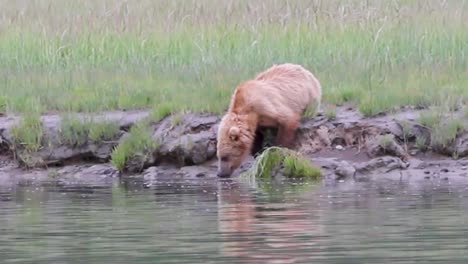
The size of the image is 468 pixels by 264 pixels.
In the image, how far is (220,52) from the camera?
16719 millimetres

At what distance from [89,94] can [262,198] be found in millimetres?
4654

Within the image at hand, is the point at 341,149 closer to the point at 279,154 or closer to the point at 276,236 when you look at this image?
the point at 279,154

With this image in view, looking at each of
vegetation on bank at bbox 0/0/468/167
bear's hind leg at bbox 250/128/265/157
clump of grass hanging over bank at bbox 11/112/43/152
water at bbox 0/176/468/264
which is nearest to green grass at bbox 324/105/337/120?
vegetation on bank at bbox 0/0/468/167

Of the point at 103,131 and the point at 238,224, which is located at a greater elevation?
the point at 238,224

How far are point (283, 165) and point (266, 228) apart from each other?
4448 mm

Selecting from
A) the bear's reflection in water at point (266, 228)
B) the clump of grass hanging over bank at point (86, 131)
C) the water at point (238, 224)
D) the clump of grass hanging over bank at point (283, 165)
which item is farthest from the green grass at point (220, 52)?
the bear's reflection in water at point (266, 228)

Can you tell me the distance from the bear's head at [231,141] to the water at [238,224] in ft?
3.52

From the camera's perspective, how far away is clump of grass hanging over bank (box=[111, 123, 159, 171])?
1428cm

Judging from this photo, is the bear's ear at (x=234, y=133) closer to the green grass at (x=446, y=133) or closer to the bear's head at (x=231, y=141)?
the bear's head at (x=231, y=141)

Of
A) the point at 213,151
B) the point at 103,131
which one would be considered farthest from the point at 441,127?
the point at 103,131

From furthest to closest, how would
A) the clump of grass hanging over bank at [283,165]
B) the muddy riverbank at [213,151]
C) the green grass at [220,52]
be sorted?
the green grass at [220,52] < the muddy riverbank at [213,151] < the clump of grass hanging over bank at [283,165]

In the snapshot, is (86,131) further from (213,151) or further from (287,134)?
(287,134)

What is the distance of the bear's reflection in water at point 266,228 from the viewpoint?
792cm

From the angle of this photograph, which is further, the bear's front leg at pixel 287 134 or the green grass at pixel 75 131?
the green grass at pixel 75 131
